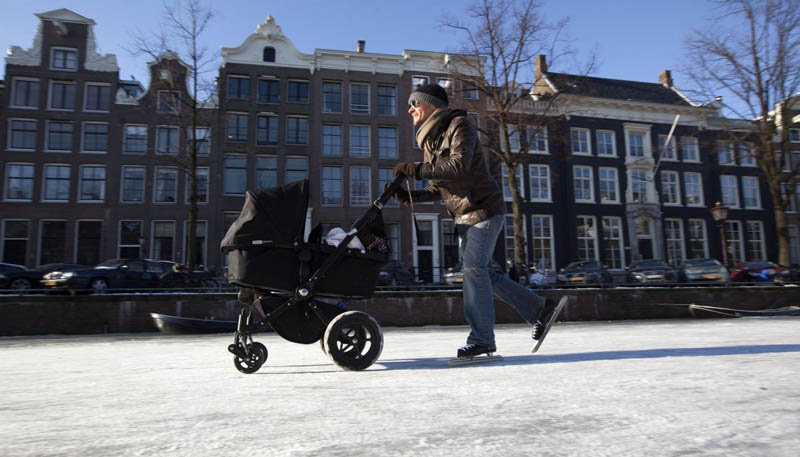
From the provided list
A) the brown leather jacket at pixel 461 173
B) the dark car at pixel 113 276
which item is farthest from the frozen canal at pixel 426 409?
the dark car at pixel 113 276

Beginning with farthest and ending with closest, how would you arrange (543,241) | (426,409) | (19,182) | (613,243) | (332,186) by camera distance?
(613,243)
(543,241)
(332,186)
(19,182)
(426,409)

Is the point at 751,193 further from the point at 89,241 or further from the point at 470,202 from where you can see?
the point at 89,241

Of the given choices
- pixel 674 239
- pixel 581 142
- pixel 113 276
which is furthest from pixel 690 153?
pixel 113 276

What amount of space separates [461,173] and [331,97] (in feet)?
81.0

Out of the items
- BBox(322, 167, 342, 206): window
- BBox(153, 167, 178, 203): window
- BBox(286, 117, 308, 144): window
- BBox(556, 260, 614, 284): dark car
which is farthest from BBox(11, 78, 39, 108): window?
BBox(556, 260, 614, 284): dark car

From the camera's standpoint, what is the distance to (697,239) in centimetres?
2941

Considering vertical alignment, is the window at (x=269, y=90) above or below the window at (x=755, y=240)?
above

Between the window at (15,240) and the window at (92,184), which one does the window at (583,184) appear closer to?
the window at (92,184)

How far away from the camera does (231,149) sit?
949 inches

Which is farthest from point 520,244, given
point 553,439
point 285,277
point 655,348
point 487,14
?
point 553,439

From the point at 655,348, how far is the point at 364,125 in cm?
2420

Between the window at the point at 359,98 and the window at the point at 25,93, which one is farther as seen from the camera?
the window at the point at 359,98

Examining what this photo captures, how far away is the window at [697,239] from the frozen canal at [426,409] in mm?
30920

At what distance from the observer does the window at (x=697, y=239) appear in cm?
2911
